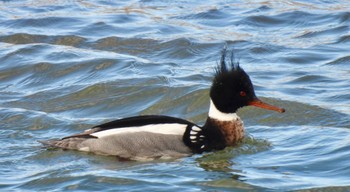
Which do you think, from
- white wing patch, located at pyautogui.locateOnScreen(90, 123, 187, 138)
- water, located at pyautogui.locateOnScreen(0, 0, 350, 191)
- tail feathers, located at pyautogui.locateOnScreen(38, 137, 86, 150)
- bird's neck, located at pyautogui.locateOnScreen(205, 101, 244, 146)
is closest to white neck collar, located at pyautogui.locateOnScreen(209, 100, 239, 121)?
bird's neck, located at pyautogui.locateOnScreen(205, 101, 244, 146)

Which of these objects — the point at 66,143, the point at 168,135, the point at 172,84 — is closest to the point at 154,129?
the point at 168,135

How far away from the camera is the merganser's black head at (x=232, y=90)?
458 inches

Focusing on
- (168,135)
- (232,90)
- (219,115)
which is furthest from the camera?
(219,115)

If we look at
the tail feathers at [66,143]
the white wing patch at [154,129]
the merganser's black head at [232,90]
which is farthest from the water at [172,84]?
the merganser's black head at [232,90]

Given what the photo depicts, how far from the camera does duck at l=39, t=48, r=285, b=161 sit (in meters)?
11.4

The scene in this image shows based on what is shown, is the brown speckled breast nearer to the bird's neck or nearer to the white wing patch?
the bird's neck

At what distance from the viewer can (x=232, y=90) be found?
38.4 feet

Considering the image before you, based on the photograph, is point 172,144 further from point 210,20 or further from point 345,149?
point 210,20

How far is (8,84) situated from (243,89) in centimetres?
485

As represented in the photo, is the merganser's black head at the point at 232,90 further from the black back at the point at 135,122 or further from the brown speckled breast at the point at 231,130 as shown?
the black back at the point at 135,122

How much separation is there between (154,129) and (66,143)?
97cm

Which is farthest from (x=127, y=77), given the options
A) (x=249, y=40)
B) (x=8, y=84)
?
(x=249, y=40)

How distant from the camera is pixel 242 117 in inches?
518

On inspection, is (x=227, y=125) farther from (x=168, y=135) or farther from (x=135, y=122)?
(x=135, y=122)
